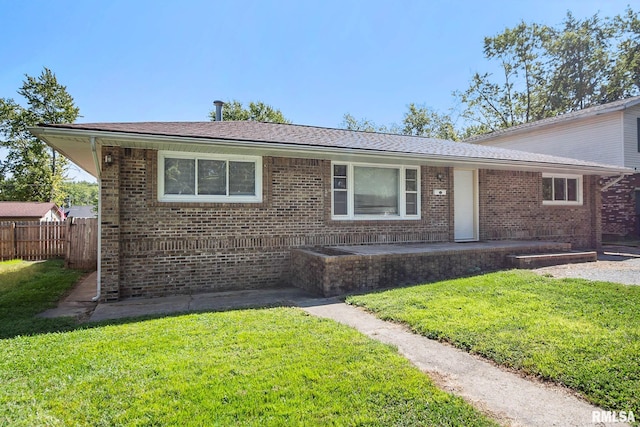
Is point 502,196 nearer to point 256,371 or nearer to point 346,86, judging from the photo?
point 256,371

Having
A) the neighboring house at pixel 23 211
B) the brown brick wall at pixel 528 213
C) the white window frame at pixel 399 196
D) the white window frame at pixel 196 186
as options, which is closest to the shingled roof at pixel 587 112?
the brown brick wall at pixel 528 213

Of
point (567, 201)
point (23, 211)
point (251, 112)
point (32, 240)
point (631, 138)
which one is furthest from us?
point (251, 112)

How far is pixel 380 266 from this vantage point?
24.3 feet

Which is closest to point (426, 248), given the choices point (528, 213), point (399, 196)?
point (399, 196)

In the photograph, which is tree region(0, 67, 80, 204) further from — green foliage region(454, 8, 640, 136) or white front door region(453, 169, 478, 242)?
green foliage region(454, 8, 640, 136)

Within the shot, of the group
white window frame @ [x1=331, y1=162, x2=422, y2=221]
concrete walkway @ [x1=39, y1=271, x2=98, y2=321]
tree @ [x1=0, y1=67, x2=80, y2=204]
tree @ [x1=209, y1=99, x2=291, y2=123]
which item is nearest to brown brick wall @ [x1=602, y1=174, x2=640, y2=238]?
white window frame @ [x1=331, y1=162, x2=422, y2=221]

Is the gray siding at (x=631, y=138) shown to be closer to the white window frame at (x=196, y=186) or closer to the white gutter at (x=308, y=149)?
the white gutter at (x=308, y=149)

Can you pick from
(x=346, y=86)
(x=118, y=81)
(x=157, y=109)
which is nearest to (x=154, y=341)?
(x=118, y=81)

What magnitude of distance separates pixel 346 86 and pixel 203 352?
27654 millimetres

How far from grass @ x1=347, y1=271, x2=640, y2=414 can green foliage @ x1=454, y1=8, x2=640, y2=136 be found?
98.8 ft

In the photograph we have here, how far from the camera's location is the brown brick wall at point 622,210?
1678 centimetres

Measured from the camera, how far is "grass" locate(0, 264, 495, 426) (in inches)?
105

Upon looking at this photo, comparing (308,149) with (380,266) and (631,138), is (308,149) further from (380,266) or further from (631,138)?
(631,138)

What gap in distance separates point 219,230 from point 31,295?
397 centimetres
